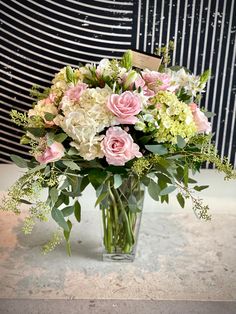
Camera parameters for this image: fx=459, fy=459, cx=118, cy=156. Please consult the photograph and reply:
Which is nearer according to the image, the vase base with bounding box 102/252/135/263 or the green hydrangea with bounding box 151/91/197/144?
the green hydrangea with bounding box 151/91/197/144

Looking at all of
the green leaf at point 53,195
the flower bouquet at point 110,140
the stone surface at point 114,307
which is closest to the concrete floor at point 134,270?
the stone surface at point 114,307

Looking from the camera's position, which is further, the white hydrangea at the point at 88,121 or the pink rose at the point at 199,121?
the pink rose at the point at 199,121

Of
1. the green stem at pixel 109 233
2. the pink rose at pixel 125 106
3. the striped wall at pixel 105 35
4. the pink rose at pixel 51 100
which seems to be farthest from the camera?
the striped wall at pixel 105 35

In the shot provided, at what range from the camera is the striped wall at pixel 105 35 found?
4.92 ft

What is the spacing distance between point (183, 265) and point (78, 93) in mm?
540

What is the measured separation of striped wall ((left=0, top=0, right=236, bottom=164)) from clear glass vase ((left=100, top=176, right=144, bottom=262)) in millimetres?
591

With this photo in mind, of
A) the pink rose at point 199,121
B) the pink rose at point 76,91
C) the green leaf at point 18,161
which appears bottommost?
the green leaf at point 18,161

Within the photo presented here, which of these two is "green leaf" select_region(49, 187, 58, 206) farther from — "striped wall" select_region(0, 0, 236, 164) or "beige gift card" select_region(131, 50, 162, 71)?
"striped wall" select_region(0, 0, 236, 164)

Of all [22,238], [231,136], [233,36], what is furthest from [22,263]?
[233,36]

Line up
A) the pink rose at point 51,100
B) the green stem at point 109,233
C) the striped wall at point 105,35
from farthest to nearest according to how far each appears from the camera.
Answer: the striped wall at point 105,35 < the green stem at point 109,233 < the pink rose at point 51,100

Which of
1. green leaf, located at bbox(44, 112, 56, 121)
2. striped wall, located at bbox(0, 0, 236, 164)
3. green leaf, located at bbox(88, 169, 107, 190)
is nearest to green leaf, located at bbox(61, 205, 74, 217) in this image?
green leaf, located at bbox(88, 169, 107, 190)

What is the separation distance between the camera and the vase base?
123cm

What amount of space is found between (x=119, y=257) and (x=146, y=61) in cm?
53

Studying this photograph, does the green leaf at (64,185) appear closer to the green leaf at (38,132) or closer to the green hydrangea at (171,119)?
the green leaf at (38,132)
